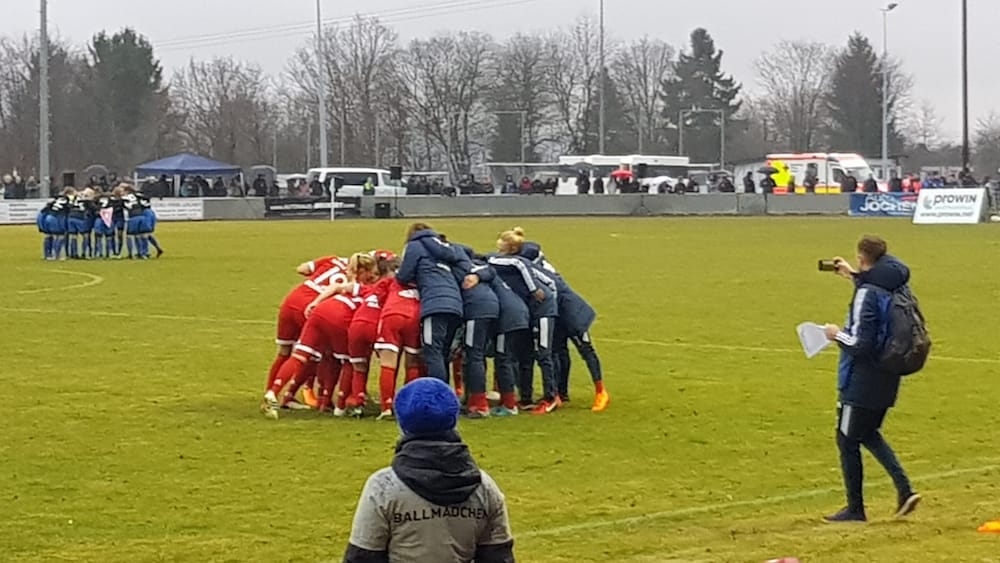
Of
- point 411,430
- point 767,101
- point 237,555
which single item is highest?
point 767,101

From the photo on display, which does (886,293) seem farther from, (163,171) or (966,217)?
(163,171)

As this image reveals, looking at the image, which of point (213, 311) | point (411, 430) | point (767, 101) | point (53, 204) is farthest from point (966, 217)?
point (767, 101)

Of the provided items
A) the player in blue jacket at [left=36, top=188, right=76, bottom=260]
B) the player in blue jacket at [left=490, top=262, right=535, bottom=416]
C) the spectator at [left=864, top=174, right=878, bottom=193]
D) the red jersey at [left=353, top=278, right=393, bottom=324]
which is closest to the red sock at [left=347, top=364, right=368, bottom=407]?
the red jersey at [left=353, top=278, right=393, bottom=324]

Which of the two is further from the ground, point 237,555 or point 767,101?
point 767,101

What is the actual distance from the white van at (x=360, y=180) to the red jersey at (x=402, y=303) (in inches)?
2384

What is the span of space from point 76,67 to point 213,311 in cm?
9287

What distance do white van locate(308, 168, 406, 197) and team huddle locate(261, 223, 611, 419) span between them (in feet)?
195

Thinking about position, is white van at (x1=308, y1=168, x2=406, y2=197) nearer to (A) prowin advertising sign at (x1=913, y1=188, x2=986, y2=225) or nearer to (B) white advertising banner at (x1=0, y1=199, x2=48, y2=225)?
(B) white advertising banner at (x1=0, y1=199, x2=48, y2=225)

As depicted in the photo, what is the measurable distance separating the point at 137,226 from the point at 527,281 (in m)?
26.0

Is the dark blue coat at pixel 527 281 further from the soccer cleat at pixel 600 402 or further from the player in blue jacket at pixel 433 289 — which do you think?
the soccer cleat at pixel 600 402

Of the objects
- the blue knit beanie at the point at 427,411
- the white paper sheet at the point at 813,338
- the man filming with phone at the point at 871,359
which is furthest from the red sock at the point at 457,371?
the blue knit beanie at the point at 427,411

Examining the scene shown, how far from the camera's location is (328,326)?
48.2ft

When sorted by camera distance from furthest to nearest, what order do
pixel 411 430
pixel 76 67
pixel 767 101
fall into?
pixel 767 101, pixel 76 67, pixel 411 430

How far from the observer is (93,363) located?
19.1 m
